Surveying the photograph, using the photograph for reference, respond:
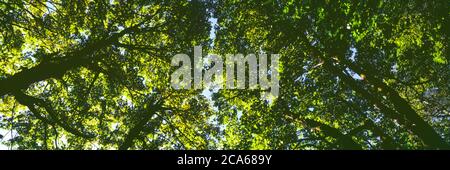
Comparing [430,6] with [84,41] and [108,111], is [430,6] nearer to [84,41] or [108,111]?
[84,41]

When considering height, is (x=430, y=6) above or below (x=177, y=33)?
below

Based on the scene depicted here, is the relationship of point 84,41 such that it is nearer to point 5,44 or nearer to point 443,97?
point 5,44

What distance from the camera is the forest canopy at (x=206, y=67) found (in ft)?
51.3

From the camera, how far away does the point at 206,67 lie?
61.2 ft

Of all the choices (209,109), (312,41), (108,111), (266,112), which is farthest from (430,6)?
(108,111)

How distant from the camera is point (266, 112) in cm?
1709

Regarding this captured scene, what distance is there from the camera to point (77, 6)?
51.6 feet

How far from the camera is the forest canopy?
15.6m
